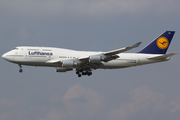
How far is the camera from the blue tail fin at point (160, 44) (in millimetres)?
61906

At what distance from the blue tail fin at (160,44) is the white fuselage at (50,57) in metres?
3.99

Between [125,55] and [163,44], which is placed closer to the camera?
[125,55]

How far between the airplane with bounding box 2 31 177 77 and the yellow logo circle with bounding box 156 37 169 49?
2.55 m

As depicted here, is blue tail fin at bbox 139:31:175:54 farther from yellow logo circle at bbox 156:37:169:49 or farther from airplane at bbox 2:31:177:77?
airplane at bbox 2:31:177:77

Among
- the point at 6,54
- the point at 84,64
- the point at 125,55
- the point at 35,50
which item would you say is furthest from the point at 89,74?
the point at 6,54

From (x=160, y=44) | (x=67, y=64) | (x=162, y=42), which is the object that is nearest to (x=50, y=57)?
(x=67, y=64)

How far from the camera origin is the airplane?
5438 cm

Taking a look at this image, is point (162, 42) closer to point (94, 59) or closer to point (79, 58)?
point (94, 59)

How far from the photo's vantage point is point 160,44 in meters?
62.8

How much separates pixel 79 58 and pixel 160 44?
18.3 metres

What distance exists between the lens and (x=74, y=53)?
56875 millimetres

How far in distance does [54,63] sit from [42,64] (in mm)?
2140

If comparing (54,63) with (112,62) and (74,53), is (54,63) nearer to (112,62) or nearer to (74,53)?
(74,53)

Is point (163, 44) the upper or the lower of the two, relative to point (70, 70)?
upper
